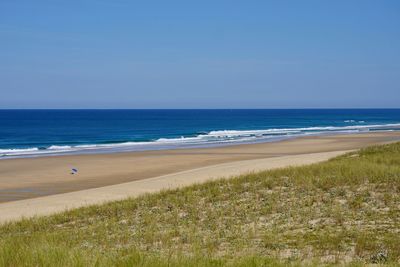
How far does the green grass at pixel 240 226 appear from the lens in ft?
23.3

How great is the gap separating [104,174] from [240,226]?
1853cm

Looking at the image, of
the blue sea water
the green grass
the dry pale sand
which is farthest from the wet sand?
the green grass

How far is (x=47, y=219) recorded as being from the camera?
13672 millimetres

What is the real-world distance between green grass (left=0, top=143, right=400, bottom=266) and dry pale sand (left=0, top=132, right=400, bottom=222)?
4239 millimetres

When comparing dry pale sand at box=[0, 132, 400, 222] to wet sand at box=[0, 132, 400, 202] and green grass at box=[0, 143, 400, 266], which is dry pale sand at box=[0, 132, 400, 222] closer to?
wet sand at box=[0, 132, 400, 202]

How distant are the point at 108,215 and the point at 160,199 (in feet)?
7.01

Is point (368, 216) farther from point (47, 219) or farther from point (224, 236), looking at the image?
point (47, 219)

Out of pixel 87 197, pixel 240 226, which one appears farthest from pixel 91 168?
pixel 240 226

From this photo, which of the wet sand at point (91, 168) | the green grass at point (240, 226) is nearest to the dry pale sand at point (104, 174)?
the wet sand at point (91, 168)

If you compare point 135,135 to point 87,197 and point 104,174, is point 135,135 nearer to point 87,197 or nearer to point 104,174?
point 104,174

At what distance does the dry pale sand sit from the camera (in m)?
19.1

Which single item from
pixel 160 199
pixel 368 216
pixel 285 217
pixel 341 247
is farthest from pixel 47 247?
pixel 160 199

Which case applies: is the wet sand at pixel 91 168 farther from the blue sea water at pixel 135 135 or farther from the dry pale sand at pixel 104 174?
the blue sea water at pixel 135 135

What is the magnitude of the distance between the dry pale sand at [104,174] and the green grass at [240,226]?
4.24 meters
